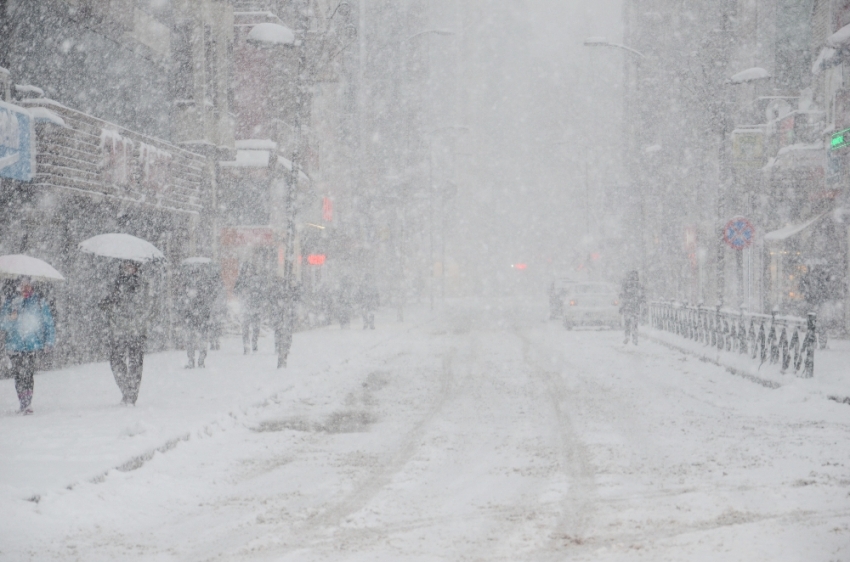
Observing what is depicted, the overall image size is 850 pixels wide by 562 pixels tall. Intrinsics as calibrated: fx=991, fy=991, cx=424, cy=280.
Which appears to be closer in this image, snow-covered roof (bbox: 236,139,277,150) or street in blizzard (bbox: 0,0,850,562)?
street in blizzard (bbox: 0,0,850,562)

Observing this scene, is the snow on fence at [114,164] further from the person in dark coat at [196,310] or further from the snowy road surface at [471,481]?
the snowy road surface at [471,481]

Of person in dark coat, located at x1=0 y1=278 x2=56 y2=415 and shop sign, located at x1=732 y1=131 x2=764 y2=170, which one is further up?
Answer: shop sign, located at x1=732 y1=131 x2=764 y2=170

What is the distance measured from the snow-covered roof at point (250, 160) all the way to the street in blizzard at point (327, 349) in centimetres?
10

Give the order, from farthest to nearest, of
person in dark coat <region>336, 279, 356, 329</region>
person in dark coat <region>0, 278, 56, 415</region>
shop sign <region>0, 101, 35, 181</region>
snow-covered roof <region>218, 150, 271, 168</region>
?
1. person in dark coat <region>336, 279, 356, 329</region>
2. snow-covered roof <region>218, 150, 271, 168</region>
3. shop sign <region>0, 101, 35, 181</region>
4. person in dark coat <region>0, 278, 56, 415</region>

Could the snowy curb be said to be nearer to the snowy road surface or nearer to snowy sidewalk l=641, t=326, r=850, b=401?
snowy sidewalk l=641, t=326, r=850, b=401

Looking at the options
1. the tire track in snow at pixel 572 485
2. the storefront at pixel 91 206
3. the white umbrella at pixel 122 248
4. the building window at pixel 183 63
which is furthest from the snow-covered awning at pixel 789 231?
the white umbrella at pixel 122 248

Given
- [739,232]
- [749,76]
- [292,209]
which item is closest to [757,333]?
[739,232]

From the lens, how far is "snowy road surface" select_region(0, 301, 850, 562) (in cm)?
607

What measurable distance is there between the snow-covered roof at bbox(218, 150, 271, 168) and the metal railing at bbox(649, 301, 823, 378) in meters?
12.6

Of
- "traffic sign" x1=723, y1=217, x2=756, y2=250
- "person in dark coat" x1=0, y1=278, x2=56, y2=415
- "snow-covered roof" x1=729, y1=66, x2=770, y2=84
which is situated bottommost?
"person in dark coat" x1=0, y1=278, x2=56, y2=415

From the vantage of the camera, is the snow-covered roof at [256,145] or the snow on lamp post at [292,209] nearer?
the snow on lamp post at [292,209]

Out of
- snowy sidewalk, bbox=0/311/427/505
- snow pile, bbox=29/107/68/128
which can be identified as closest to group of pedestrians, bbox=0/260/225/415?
snowy sidewalk, bbox=0/311/427/505

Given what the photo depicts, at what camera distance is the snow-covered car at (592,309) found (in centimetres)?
3288

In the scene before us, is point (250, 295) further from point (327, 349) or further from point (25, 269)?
point (25, 269)
